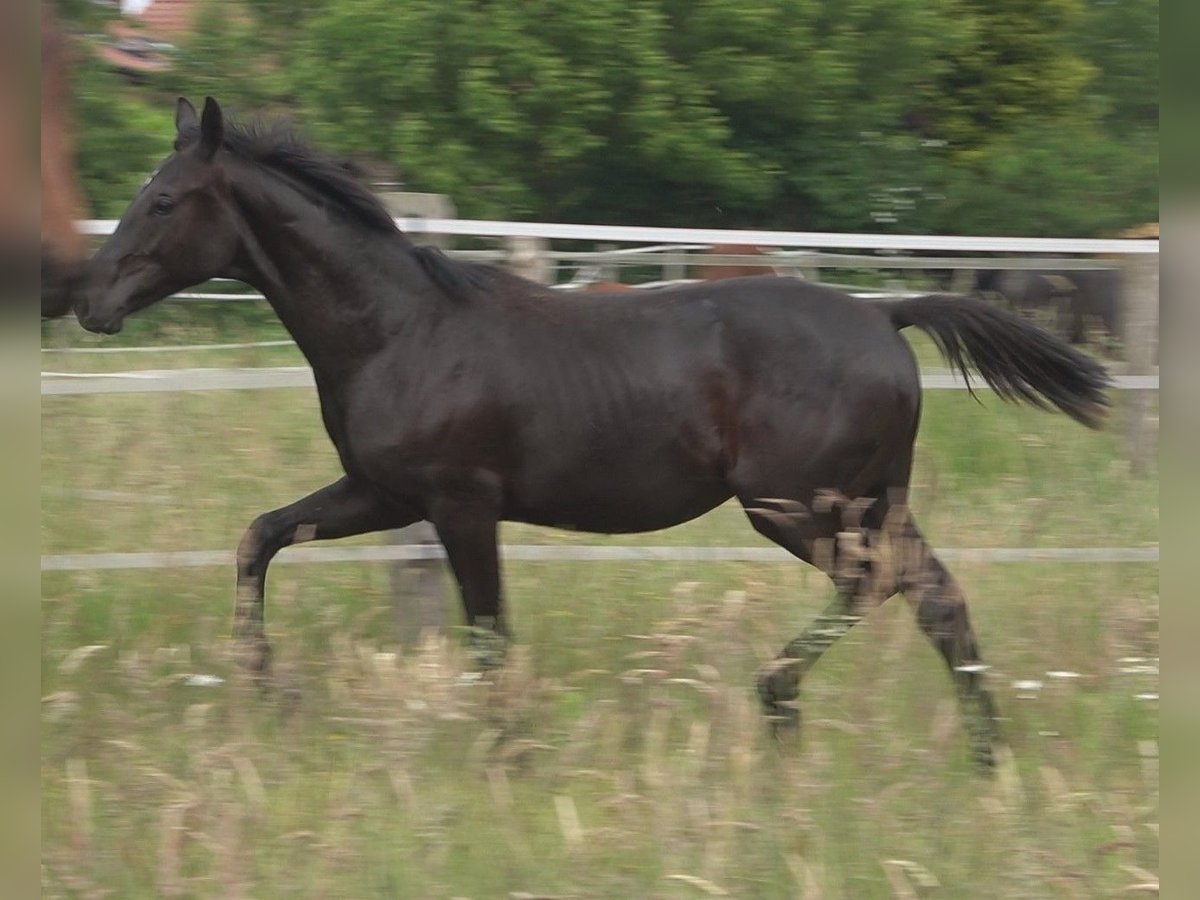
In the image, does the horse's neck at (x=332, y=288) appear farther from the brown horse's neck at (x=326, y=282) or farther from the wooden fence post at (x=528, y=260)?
the wooden fence post at (x=528, y=260)

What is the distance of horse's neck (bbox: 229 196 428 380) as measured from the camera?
4.43 m

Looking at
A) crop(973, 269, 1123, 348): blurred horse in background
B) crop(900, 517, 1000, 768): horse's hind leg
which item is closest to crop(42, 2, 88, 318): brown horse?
crop(900, 517, 1000, 768): horse's hind leg

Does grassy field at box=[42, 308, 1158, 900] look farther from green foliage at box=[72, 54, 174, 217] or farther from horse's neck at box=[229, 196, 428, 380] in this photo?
green foliage at box=[72, 54, 174, 217]

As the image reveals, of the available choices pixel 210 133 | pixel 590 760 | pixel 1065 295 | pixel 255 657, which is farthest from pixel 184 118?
pixel 1065 295

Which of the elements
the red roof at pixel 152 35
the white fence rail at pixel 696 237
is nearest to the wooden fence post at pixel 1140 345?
the white fence rail at pixel 696 237

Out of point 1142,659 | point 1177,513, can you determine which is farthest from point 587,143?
point 1177,513

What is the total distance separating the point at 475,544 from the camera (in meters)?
4.32

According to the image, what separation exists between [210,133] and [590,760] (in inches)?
89.3

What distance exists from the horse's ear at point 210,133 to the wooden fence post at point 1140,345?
4199 millimetres

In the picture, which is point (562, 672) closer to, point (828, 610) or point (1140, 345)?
point (828, 610)

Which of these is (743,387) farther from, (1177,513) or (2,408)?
(2,408)

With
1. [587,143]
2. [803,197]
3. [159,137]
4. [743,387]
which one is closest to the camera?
[743,387]

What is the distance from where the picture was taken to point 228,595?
202 inches

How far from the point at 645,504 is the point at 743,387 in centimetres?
46
